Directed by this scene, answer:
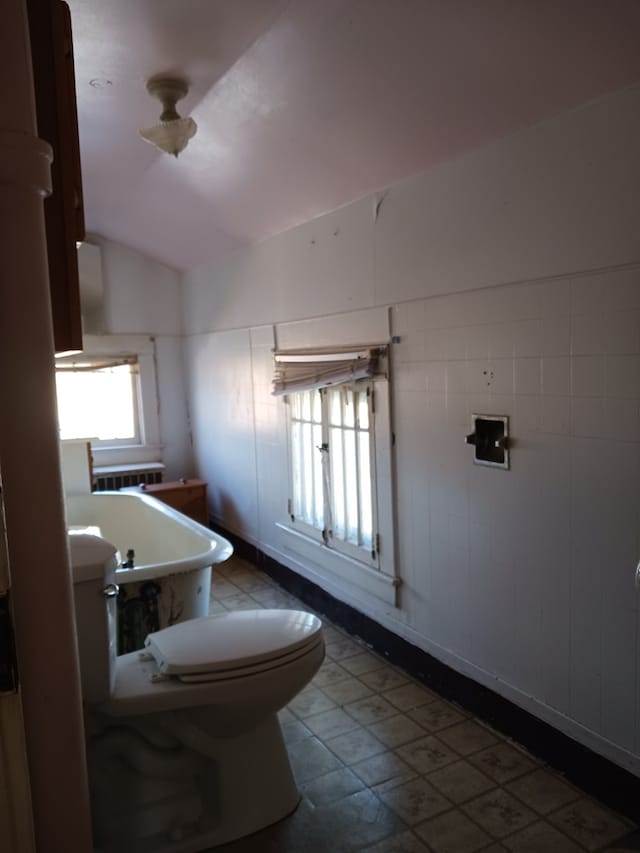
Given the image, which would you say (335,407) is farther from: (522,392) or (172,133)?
(172,133)

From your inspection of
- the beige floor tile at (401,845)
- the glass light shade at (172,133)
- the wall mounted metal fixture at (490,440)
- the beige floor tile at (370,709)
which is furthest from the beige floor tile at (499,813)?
the glass light shade at (172,133)

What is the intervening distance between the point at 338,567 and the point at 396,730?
1.05 m

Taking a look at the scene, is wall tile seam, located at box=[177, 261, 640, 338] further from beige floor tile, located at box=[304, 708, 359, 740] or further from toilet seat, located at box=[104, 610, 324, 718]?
beige floor tile, located at box=[304, 708, 359, 740]

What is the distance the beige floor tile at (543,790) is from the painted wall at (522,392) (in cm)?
20

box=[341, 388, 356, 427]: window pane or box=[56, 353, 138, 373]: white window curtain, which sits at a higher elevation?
box=[56, 353, 138, 373]: white window curtain

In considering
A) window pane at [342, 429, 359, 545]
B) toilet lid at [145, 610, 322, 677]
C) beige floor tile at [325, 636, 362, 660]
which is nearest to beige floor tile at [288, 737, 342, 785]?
toilet lid at [145, 610, 322, 677]

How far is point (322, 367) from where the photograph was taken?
11.4ft

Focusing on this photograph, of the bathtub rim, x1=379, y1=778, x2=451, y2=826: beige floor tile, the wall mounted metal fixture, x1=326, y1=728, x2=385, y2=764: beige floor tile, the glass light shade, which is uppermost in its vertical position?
the glass light shade

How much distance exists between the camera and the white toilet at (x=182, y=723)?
1984 millimetres

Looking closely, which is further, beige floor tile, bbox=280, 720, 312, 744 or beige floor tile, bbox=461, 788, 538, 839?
beige floor tile, bbox=280, 720, 312, 744

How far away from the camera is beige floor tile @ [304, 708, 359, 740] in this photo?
105 inches

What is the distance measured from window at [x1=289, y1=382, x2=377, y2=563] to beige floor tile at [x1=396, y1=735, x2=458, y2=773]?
2.96ft

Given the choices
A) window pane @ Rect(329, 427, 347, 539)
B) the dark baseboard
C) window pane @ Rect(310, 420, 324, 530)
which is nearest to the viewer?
the dark baseboard

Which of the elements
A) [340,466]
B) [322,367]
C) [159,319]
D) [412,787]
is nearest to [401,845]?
[412,787]
